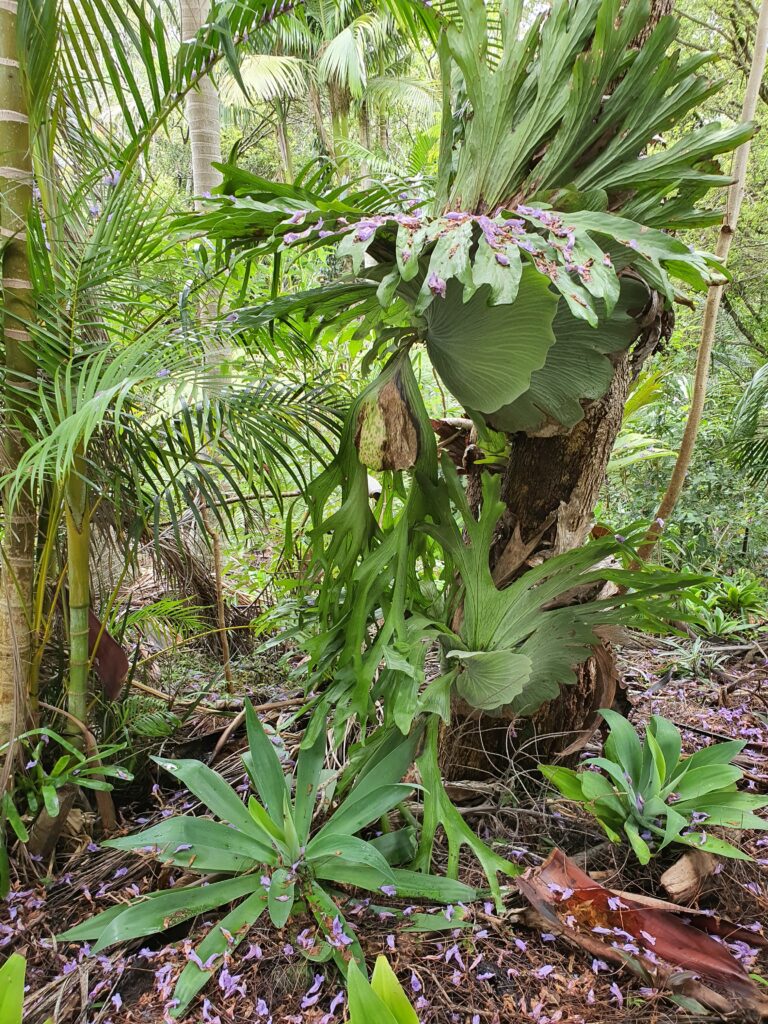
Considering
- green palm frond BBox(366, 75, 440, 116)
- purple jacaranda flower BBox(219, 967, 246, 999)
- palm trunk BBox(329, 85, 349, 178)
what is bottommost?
purple jacaranda flower BBox(219, 967, 246, 999)

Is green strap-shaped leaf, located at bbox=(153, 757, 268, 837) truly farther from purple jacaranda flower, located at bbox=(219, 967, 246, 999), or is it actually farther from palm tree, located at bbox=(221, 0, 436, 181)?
palm tree, located at bbox=(221, 0, 436, 181)

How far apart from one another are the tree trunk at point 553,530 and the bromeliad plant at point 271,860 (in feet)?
0.86

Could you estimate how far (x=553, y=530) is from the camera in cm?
143

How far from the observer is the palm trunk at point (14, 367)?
1.26 m

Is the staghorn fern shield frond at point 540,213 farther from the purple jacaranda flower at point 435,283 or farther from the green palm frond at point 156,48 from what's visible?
the green palm frond at point 156,48

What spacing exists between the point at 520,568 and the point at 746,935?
76 cm

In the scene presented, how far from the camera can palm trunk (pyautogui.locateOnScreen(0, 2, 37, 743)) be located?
4.14 feet

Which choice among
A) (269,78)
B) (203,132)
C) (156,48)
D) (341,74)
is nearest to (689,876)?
(156,48)

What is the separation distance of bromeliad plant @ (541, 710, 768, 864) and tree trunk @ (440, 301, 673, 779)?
14 centimetres

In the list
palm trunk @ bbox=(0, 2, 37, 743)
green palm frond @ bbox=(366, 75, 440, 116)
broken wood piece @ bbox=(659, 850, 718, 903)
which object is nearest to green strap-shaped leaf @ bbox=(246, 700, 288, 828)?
palm trunk @ bbox=(0, 2, 37, 743)

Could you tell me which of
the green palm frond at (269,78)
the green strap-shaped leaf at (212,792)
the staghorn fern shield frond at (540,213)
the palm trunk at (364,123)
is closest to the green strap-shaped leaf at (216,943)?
the green strap-shaped leaf at (212,792)

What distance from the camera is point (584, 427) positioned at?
1.35m

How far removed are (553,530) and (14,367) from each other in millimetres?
1170

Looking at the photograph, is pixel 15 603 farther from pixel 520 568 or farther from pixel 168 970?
pixel 520 568
